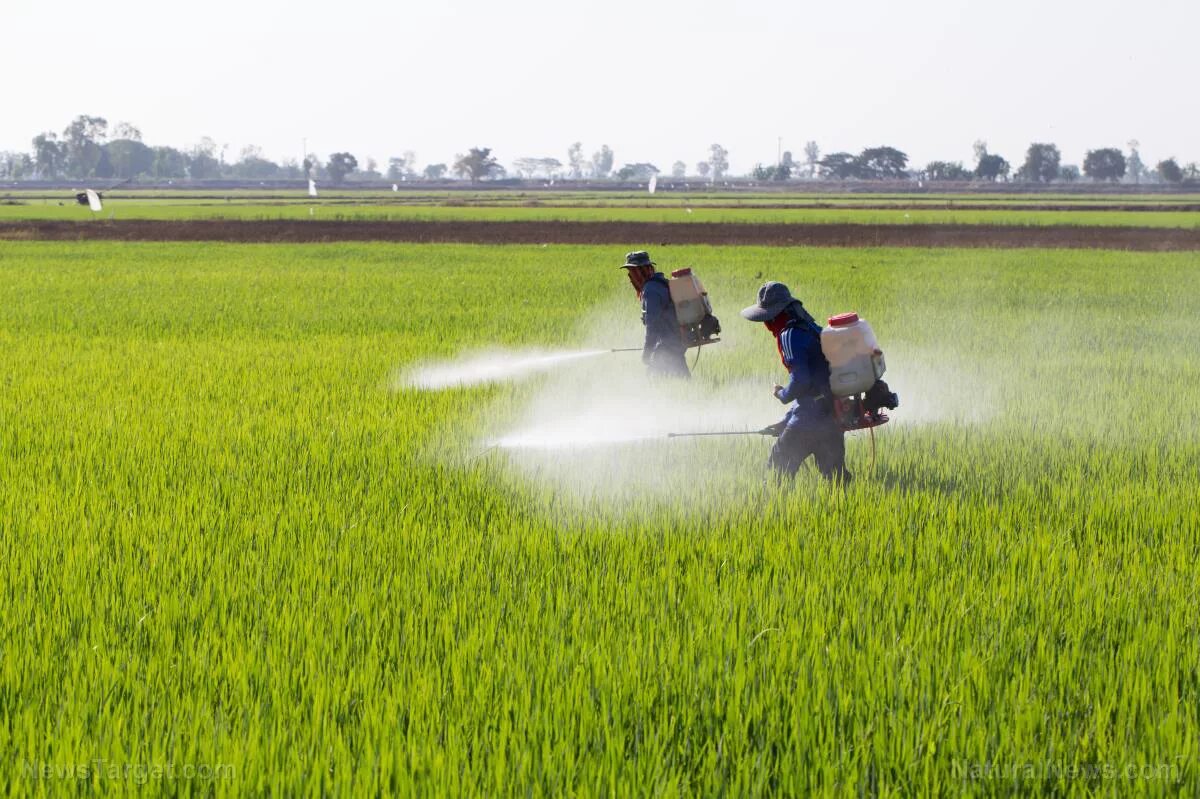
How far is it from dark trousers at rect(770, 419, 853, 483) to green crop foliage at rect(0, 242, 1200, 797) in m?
0.19

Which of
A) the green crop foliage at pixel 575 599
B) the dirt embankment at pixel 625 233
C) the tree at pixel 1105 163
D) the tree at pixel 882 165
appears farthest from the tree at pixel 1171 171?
the green crop foliage at pixel 575 599

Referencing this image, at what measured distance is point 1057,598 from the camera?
5.62 m

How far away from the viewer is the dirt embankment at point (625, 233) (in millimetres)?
44375

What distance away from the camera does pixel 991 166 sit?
17300 centimetres

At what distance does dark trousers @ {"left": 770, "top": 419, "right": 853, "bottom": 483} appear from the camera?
7605 millimetres

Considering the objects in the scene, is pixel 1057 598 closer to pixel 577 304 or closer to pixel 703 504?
pixel 703 504

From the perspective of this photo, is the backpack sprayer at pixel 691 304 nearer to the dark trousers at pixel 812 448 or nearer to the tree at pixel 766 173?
the dark trousers at pixel 812 448

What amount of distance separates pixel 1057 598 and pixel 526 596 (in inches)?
93.6

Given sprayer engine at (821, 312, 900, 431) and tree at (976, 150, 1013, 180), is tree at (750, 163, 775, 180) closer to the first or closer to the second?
tree at (976, 150, 1013, 180)

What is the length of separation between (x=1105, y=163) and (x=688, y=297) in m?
185

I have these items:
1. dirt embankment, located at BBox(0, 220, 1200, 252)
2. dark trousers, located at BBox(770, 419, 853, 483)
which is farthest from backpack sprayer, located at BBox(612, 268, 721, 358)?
dirt embankment, located at BBox(0, 220, 1200, 252)

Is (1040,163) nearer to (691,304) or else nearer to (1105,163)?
(1105,163)

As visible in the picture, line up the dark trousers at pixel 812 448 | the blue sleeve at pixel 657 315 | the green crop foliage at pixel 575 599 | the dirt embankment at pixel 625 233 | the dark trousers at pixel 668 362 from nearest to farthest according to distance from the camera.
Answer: the green crop foliage at pixel 575 599
the dark trousers at pixel 812 448
the blue sleeve at pixel 657 315
the dark trousers at pixel 668 362
the dirt embankment at pixel 625 233

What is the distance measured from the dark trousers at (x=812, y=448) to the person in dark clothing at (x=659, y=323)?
12.1ft
